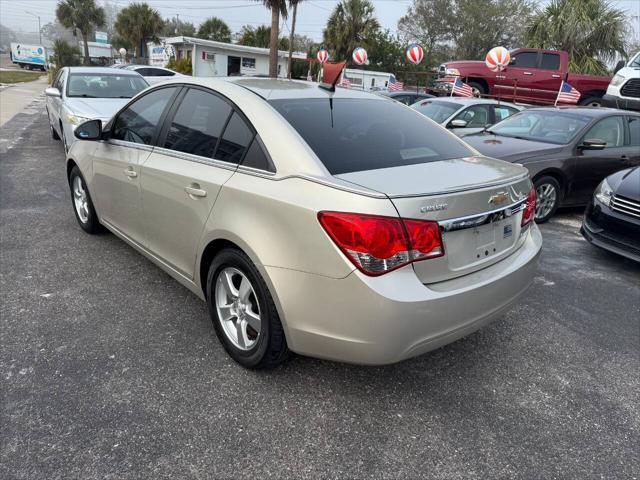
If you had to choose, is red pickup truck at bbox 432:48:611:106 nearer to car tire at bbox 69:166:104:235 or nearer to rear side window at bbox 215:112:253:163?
car tire at bbox 69:166:104:235

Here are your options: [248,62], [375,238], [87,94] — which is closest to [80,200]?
[375,238]

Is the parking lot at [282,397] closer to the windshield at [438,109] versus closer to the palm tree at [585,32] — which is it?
the windshield at [438,109]

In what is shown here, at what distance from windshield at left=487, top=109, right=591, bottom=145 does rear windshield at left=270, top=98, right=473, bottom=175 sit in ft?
13.2

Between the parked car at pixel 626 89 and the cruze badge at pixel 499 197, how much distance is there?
38.7 feet

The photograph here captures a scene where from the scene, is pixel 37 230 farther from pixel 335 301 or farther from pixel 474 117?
pixel 474 117

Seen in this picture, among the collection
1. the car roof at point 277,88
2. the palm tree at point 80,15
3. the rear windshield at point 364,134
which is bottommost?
the rear windshield at point 364,134

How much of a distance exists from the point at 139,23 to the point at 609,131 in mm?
44458

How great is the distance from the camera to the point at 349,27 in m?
39.0

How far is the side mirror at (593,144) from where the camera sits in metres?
6.29

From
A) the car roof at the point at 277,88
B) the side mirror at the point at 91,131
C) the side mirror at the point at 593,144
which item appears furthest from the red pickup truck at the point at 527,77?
the side mirror at the point at 91,131

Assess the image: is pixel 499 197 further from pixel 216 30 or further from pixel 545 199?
pixel 216 30

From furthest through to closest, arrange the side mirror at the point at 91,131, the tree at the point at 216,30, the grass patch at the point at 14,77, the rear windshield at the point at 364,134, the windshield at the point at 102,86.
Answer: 1. the tree at the point at 216,30
2. the grass patch at the point at 14,77
3. the windshield at the point at 102,86
4. the side mirror at the point at 91,131
5. the rear windshield at the point at 364,134

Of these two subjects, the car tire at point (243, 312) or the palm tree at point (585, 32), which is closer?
the car tire at point (243, 312)

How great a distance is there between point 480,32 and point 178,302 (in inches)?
1981
